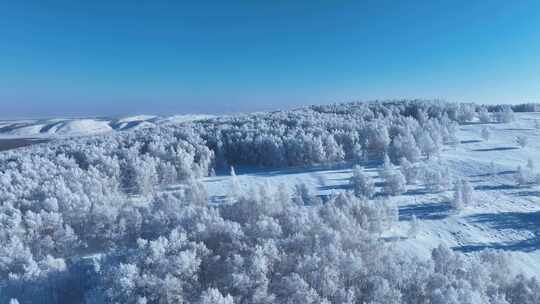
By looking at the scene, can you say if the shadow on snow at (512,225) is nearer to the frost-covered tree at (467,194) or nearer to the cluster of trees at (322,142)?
the frost-covered tree at (467,194)

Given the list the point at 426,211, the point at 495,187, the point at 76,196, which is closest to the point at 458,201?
the point at 426,211

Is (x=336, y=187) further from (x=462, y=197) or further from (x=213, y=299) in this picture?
(x=213, y=299)

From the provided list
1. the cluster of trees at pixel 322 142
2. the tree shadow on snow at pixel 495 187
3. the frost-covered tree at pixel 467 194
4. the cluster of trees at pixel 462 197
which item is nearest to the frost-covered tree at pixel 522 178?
the tree shadow on snow at pixel 495 187

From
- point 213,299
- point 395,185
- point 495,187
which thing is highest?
point 395,185

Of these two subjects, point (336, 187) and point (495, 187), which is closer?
point (495, 187)

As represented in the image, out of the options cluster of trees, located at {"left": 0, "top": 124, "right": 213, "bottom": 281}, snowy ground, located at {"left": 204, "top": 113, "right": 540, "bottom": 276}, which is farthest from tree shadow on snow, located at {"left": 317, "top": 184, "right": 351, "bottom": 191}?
cluster of trees, located at {"left": 0, "top": 124, "right": 213, "bottom": 281}

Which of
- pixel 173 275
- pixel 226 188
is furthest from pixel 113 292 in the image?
pixel 226 188
